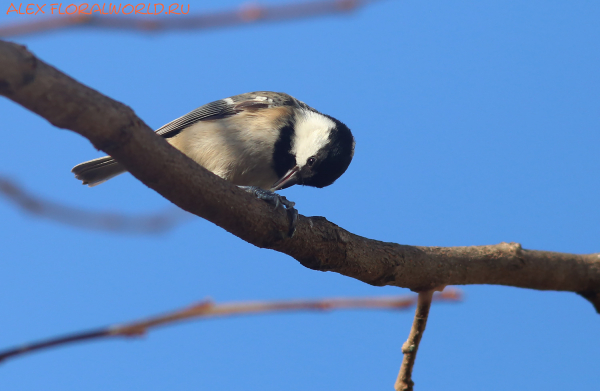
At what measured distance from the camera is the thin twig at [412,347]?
2.88 m

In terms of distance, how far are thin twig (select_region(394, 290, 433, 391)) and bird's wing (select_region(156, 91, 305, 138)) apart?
2042 millimetres

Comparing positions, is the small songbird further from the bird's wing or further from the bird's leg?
the bird's leg

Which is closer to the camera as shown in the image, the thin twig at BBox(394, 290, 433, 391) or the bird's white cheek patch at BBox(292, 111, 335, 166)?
the thin twig at BBox(394, 290, 433, 391)

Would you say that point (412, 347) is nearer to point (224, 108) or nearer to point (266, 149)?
point (266, 149)

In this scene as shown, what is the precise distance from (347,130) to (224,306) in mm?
3307

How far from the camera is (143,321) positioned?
82 cm

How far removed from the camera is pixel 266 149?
3773mm

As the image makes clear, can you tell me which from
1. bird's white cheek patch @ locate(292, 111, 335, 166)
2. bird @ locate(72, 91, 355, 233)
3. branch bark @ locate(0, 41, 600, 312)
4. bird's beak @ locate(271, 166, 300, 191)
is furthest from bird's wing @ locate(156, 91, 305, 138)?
branch bark @ locate(0, 41, 600, 312)

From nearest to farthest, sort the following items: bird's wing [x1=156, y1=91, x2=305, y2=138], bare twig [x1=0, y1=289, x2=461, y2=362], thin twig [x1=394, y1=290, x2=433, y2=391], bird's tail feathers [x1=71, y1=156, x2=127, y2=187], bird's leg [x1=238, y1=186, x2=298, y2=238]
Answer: bare twig [x1=0, y1=289, x2=461, y2=362] → bird's leg [x1=238, y1=186, x2=298, y2=238] → thin twig [x1=394, y1=290, x2=433, y2=391] → bird's tail feathers [x1=71, y1=156, x2=127, y2=187] → bird's wing [x1=156, y1=91, x2=305, y2=138]

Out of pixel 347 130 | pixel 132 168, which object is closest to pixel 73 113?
pixel 132 168

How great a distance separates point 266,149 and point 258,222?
51.3 inches

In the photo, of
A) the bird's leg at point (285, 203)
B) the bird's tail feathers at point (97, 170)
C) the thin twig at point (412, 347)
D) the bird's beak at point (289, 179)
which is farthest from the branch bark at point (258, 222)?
the bird's tail feathers at point (97, 170)

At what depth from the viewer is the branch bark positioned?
1.73 meters

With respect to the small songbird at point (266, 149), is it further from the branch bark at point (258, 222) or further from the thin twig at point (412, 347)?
the thin twig at point (412, 347)
